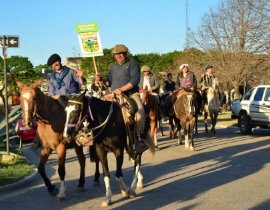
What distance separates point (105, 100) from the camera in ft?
29.9

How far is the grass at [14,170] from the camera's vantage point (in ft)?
35.5

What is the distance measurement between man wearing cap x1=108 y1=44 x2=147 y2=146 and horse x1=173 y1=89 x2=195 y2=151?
6034mm

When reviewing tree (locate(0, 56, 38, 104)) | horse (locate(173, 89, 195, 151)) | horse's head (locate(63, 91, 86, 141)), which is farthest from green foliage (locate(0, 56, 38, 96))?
horse's head (locate(63, 91, 86, 141))

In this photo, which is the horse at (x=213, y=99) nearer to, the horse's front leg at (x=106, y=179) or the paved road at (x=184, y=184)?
the paved road at (x=184, y=184)

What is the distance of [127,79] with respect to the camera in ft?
31.2

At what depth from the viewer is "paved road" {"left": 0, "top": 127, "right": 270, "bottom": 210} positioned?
847 cm

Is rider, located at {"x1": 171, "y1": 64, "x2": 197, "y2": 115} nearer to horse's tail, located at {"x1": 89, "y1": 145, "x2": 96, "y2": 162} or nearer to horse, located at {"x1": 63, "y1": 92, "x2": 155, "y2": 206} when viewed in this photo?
horse's tail, located at {"x1": 89, "y1": 145, "x2": 96, "y2": 162}

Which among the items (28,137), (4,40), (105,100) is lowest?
(28,137)

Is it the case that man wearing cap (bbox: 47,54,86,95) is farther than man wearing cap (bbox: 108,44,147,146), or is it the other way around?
man wearing cap (bbox: 47,54,86,95)

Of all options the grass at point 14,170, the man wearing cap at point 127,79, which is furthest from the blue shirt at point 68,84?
the grass at point 14,170

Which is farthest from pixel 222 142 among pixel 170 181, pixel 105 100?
pixel 105 100

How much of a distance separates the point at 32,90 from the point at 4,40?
546cm

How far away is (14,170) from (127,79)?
14.1 ft

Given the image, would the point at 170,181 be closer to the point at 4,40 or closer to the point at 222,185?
the point at 222,185
